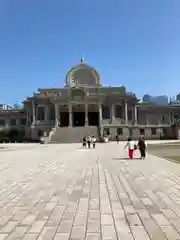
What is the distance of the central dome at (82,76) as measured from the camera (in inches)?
3273

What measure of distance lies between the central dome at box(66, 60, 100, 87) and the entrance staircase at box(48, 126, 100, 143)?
51.0 feet

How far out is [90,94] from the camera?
79000mm

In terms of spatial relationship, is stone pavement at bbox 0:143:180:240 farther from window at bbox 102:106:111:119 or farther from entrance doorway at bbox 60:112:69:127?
entrance doorway at bbox 60:112:69:127

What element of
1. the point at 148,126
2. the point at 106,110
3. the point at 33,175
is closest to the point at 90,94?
the point at 106,110

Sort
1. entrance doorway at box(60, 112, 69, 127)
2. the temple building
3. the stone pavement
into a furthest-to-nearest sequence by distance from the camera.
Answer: entrance doorway at box(60, 112, 69, 127) < the temple building < the stone pavement

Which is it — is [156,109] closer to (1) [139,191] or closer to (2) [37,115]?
(2) [37,115]

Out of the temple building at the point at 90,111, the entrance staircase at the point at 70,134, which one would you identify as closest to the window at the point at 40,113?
the temple building at the point at 90,111

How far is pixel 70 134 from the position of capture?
69.1 metres

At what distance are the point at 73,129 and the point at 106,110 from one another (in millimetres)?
12578

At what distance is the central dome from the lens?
8312cm

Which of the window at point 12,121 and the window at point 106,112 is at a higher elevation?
the window at point 106,112

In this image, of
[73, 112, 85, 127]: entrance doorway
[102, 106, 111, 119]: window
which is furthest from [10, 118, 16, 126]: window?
[102, 106, 111, 119]: window

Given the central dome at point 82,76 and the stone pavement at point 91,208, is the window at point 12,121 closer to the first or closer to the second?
the central dome at point 82,76

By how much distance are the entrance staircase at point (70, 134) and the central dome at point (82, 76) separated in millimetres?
15541
